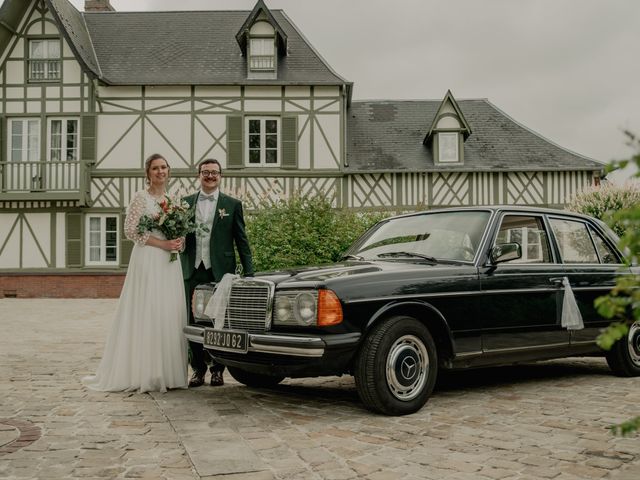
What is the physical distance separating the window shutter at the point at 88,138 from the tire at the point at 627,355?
1870 cm

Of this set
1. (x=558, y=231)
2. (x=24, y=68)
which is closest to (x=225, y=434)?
(x=558, y=231)

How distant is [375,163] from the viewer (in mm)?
22984

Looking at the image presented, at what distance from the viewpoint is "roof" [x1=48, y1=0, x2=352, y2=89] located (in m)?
22.2

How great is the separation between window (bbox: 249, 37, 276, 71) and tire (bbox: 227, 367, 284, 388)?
693 inches

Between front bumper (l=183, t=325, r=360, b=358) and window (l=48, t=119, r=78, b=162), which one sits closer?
front bumper (l=183, t=325, r=360, b=358)

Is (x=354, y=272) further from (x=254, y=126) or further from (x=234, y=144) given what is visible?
(x=254, y=126)

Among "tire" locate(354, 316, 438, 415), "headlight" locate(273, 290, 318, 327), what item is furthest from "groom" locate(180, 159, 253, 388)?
"tire" locate(354, 316, 438, 415)

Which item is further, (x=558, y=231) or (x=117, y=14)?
(x=117, y=14)

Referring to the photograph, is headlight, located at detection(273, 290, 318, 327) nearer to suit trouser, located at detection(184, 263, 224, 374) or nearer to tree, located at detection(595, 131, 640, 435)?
suit trouser, located at detection(184, 263, 224, 374)

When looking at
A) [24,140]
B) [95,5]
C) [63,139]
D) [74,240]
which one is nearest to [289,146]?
[63,139]

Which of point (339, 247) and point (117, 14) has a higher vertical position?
point (117, 14)

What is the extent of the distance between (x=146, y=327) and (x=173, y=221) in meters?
0.98

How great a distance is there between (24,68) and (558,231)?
68.1 ft

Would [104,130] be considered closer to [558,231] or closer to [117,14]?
[117,14]
